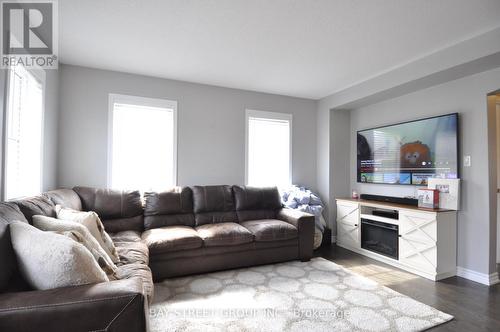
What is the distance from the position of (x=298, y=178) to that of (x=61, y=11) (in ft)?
12.3

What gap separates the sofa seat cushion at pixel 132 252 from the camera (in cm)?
212

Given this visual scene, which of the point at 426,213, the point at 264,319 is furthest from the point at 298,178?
the point at 264,319

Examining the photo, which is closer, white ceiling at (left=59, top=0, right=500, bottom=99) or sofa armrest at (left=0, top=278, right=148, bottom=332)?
sofa armrest at (left=0, top=278, right=148, bottom=332)

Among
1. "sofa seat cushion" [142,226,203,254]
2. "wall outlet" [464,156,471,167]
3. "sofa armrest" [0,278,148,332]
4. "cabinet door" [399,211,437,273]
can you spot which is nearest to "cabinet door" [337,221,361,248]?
"cabinet door" [399,211,437,273]

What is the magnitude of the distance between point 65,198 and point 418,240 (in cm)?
385

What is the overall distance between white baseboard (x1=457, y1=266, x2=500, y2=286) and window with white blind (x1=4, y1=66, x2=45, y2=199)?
449 cm

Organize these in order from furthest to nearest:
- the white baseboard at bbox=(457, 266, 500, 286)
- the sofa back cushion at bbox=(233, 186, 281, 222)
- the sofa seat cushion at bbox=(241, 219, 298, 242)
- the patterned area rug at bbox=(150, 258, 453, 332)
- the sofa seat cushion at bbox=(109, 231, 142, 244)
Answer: the sofa back cushion at bbox=(233, 186, 281, 222) → the sofa seat cushion at bbox=(241, 219, 298, 242) → the white baseboard at bbox=(457, 266, 500, 286) → the sofa seat cushion at bbox=(109, 231, 142, 244) → the patterned area rug at bbox=(150, 258, 453, 332)

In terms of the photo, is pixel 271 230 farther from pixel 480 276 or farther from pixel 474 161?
pixel 474 161

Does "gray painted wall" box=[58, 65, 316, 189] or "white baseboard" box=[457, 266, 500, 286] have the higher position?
"gray painted wall" box=[58, 65, 316, 189]

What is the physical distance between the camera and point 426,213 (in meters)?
2.92

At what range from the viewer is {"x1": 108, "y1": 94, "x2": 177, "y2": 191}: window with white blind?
3488mm

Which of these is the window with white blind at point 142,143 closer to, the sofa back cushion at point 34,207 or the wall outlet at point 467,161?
the sofa back cushion at point 34,207

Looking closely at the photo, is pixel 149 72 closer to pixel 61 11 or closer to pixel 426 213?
pixel 61 11

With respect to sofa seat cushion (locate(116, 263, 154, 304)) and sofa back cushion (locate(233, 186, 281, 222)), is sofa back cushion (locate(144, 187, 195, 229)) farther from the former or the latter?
sofa seat cushion (locate(116, 263, 154, 304))
